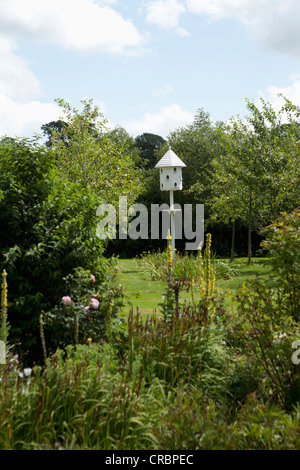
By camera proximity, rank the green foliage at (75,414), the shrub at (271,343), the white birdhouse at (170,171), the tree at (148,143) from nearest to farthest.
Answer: the green foliage at (75,414), the shrub at (271,343), the white birdhouse at (170,171), the tree at (148,143)

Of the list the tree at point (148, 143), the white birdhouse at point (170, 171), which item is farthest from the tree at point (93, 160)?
the tree at point (148, 143)

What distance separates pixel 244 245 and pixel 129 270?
344 inches

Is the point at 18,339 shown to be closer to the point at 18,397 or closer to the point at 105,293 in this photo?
the point at 105,293

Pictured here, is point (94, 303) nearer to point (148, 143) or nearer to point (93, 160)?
point (93, 160)

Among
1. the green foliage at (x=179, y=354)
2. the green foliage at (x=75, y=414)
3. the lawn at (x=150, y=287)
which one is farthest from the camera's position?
the lawn at (x=150, y=287)

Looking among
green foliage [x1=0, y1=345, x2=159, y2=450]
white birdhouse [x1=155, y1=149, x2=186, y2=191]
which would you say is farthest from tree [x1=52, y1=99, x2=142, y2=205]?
green foliage [x1=0, y1=345, x2=159, y2=450]

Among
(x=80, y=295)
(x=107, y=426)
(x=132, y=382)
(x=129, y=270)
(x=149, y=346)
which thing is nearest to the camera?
(x=107, y=426)

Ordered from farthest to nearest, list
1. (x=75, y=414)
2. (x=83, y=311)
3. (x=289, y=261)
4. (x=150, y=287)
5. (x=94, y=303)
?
(x=150, y=287)
(x=83, y=311)
(x=94, y=303)
(x=289, y=261)
(x=75, y=414)

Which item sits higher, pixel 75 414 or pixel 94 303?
pixel 94 303

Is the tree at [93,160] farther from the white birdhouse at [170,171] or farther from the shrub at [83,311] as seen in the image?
the shrub at [83,311]

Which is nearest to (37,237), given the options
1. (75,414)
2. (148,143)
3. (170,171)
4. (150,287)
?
(75,414)

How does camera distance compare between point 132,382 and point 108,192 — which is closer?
point 132,382
